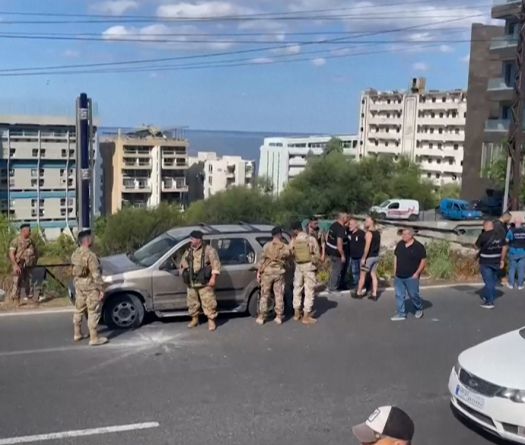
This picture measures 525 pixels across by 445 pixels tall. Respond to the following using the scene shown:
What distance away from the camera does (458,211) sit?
5409 cm

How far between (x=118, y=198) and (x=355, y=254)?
118 m

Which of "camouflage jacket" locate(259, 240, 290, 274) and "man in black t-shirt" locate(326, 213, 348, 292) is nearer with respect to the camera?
"camouflage jacket" locate(259, 240, 290, 274)

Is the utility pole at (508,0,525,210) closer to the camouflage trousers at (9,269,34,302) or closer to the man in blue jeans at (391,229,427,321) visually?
the man in blue jeans at (391,229,427,321)

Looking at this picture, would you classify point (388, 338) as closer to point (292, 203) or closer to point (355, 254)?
point (355, 254)

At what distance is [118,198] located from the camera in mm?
127875

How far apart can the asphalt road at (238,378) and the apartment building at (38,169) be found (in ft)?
353

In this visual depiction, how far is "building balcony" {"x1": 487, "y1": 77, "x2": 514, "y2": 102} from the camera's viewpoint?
5394 centimetres

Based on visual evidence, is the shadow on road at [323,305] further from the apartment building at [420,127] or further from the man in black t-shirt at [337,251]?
the apartment building at [420,127]

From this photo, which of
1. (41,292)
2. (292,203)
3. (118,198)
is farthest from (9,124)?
(41,292)

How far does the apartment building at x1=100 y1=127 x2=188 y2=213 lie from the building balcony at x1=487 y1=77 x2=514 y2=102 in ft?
253

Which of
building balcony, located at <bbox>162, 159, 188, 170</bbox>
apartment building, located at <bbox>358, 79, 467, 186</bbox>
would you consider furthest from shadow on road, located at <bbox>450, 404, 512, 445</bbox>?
building balcony, located at <bbox>162, 159, 188, 170</bbox>

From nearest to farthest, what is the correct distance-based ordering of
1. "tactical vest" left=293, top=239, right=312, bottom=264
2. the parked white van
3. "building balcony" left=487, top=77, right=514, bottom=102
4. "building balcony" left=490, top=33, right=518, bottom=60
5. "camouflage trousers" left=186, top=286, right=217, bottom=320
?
"camouflage trousers" left=186, top=286, right=217, bottom=320 < "tactical vest" left=293, top=239, right=312, bottom=264 < "building balcony" left=490, top=33, right=518, bottom=60 < "building balcony" left=487, top=77, right=514, bottom=102 < the parked white van

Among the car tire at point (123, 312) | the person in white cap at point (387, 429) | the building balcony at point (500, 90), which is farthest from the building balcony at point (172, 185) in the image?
the person in white cap at point (387, 429)

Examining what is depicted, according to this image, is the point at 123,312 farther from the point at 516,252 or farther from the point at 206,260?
the point at 516,252
